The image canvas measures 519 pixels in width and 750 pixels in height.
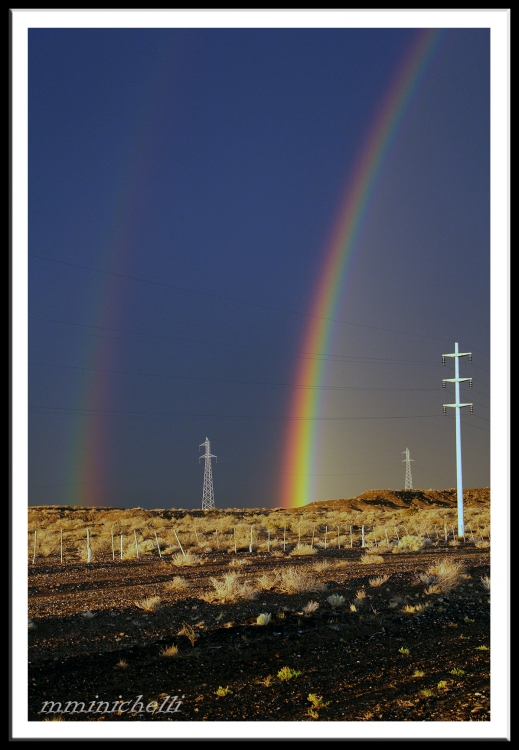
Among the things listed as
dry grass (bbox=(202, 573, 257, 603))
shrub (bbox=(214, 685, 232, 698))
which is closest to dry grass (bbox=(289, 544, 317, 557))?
dry grass (bbox=(202, 573, 257, 603))

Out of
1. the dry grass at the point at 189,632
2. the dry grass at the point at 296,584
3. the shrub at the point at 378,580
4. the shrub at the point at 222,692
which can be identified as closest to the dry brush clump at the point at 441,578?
the shrub at the point at 378,580

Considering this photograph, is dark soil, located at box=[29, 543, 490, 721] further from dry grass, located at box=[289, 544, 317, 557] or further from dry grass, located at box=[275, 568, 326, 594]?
dry grass, located at box=[289, 544, 317, 557]

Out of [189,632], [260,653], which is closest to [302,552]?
[189,632]

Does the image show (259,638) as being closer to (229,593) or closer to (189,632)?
(189,632)

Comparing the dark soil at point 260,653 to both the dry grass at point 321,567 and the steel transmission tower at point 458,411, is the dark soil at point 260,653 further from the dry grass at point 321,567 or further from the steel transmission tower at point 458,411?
the steel transmission tower at point 458,411
